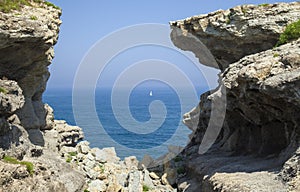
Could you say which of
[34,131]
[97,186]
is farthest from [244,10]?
[34,131]

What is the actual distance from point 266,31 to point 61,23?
21.4 meters

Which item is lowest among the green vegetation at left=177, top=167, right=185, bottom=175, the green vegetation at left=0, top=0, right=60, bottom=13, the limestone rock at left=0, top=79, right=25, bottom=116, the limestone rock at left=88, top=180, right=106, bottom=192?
the limestone rock at left=88, top=180, right=106, bottom=192

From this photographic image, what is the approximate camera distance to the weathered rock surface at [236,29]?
36500 mm

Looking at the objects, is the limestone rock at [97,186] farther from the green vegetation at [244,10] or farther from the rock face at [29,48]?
the green vegetation at [244,10]

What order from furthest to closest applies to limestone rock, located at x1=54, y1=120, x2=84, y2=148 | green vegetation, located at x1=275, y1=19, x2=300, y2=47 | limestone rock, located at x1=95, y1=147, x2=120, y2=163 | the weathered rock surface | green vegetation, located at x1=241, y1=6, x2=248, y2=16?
limestone rock, located at x1=54, y1=120, x2=84, y2=148 → green vegetation, located at x1=241, y1=6, x2=248, y2=16 → limestone rock, located at x1=95, y1=147, x2=120, y2=163 → the weathered rock surface → green vegetation, located at x1=275, y1=19, x2=300, y2=47

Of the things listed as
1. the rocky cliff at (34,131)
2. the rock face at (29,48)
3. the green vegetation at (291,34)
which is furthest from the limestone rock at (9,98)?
the green vegetation at (291,34)

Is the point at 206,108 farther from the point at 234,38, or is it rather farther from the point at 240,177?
the point at 240,177

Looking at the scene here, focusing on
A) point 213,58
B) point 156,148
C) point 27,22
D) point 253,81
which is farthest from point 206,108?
point 156,148

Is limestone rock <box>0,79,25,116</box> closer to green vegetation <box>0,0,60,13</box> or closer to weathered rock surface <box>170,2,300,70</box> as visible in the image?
green vegetation <box>0,0,60,13</box>

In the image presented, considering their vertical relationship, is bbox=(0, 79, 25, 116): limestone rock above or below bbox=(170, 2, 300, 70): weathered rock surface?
below

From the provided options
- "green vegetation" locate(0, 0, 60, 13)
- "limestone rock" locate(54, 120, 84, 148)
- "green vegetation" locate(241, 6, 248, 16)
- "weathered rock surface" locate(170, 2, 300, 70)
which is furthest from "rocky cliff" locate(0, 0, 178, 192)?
"green vegetation" locate(241, 6, 248, 16)

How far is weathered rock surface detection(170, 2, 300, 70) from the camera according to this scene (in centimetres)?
3650

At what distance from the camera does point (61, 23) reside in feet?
109

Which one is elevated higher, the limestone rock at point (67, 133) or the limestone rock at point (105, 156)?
the limestone rock at point (67, 133)
